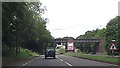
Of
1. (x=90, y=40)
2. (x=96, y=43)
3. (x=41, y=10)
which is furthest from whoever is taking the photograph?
(x=96, y=43)

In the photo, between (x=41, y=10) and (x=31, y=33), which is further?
(x=41, y=10)

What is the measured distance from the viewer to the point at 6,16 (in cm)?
1437

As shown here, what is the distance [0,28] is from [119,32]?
6066cm

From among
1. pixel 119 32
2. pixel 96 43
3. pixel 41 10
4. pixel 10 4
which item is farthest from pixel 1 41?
pixel 96 43

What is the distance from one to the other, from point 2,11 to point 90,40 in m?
94.5

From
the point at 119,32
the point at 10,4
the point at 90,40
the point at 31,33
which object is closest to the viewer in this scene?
the point at 10,4

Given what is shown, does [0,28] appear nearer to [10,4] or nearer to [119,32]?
[10,4]

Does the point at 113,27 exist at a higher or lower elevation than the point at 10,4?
higher

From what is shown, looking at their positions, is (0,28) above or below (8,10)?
below

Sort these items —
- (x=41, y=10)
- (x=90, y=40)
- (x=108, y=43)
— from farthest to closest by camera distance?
(x=90, y=40) → (x=108, y=43) → (x=41, y=10)

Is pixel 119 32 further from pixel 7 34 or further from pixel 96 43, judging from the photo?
pixel 7 34

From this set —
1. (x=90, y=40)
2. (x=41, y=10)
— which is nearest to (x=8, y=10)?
(x=41, y=10)

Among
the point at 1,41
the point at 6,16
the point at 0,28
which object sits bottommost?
the point at 1,41

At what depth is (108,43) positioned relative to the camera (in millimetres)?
74875
